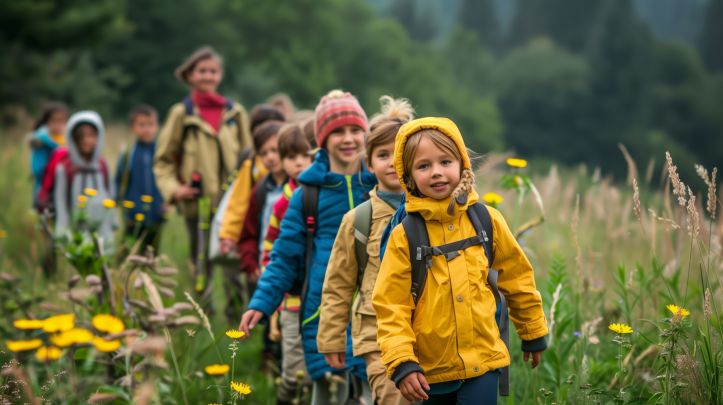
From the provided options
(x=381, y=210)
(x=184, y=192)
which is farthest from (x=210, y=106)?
(x=381, y=210)

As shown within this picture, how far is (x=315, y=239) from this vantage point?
3.93 meters

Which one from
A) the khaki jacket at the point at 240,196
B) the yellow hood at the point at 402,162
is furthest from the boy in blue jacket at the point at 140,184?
the yellow hood at the point at 402,162

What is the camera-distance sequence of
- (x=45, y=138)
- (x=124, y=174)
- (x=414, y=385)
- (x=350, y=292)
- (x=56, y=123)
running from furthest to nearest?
A: 1. (x=56, y=123)
2. (x=45, y=138)
3. (x=124, y=174)
4. (x=350, y=292)
5. (x=414, y=385)

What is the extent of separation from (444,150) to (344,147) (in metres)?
1.16

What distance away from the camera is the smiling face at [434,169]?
286 cm

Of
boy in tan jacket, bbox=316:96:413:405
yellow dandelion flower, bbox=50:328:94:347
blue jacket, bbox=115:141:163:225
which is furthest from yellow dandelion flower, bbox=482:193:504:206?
blue jacket, bbox=115:141:163:225

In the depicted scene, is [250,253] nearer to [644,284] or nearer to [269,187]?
[269,187]

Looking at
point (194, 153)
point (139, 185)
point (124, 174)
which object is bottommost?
point (139, 185)

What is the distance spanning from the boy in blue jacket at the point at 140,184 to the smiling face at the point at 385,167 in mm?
4425

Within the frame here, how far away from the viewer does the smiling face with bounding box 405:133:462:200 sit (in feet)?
9.37

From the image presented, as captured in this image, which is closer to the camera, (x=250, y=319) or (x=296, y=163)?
(x=250, y=319)

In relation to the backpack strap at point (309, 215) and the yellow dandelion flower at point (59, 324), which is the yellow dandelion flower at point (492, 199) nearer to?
the backpack strap at point (309, 215)

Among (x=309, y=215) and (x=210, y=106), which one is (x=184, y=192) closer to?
(x=210, y=106)

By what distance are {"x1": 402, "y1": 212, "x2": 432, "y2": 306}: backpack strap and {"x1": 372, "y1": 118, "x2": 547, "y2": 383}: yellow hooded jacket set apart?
2 centimetres
